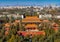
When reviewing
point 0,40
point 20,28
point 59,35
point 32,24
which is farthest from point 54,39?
point 32,24

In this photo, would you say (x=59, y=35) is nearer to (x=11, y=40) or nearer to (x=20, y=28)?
(x=11, y=40)

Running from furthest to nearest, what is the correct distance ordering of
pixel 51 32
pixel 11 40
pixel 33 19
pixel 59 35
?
pixel 33 19 < pixel 51 32 < pixel 59 35 < pixel 11 40

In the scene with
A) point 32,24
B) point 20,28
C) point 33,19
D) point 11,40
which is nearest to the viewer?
point 11,40

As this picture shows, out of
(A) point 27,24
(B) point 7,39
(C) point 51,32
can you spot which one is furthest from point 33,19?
(B) point 7,39

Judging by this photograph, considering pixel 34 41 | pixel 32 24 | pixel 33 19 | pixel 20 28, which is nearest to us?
pixel 34 41

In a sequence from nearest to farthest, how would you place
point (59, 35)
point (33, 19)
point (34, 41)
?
point (34, 41) < point (59, 35) < point (33, 19)

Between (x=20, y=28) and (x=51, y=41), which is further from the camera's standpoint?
(x=20, y=28)

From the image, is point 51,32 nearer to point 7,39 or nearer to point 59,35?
point 59,35

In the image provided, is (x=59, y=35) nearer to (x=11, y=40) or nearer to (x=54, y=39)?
(x=54, y=39)

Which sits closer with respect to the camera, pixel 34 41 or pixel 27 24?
pixel 34 41
